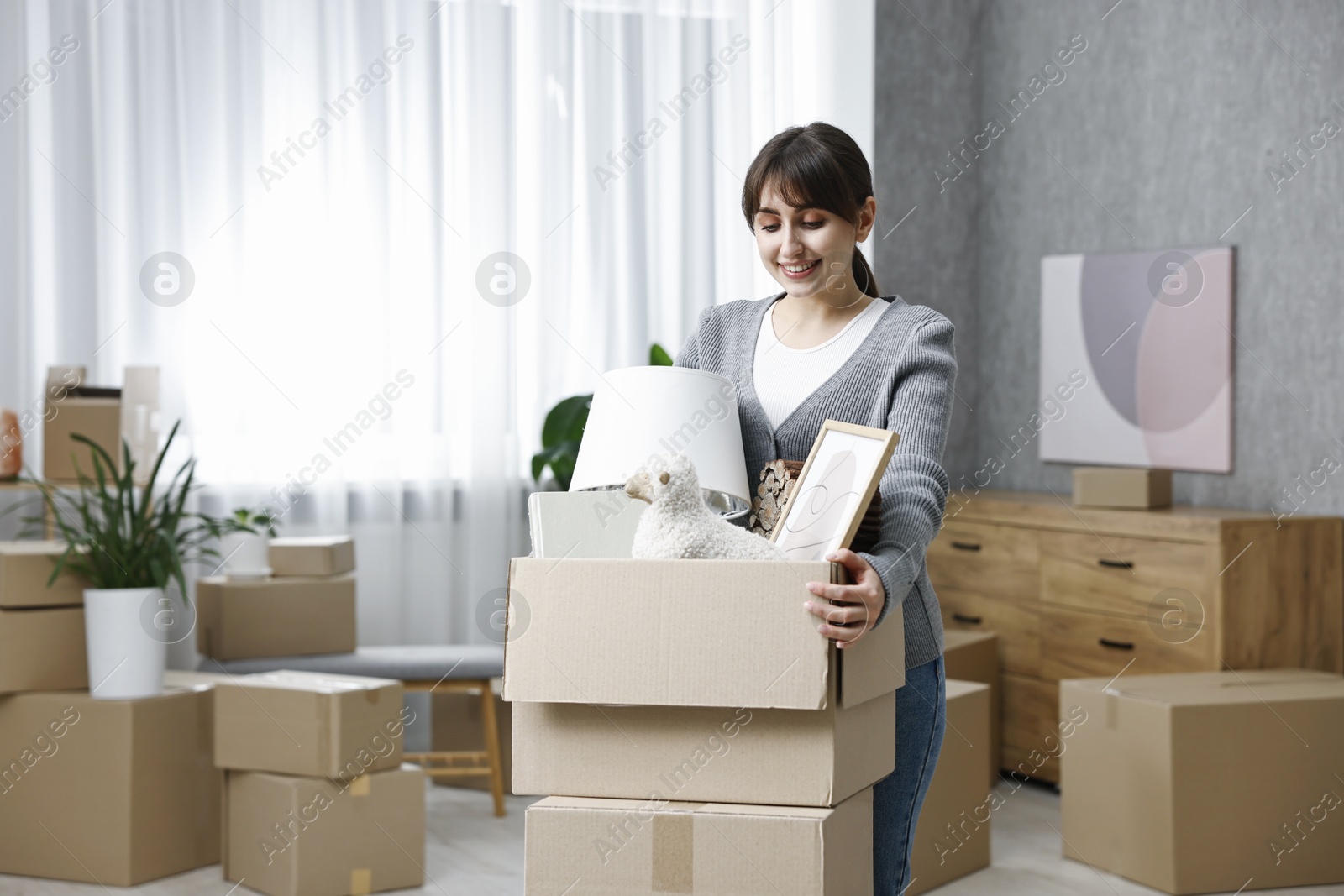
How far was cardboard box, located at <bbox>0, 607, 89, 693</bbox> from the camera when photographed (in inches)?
103

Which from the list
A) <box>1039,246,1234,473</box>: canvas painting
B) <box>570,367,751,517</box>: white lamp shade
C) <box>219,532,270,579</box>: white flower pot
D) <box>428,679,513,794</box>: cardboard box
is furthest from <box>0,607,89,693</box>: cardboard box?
<box>1039,246,1234,473</box>: canvas painting

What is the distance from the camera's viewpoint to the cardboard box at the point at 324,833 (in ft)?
8.27

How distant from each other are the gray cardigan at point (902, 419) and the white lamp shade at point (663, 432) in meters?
0.07

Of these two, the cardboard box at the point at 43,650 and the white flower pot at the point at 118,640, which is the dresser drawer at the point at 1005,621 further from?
the cardboard box at the point at 43,650

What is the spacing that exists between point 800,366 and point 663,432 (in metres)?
0.22

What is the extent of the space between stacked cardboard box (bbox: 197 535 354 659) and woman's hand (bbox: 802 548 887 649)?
245 centimetres

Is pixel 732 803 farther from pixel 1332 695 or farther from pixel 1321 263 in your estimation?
pixel 1321 263

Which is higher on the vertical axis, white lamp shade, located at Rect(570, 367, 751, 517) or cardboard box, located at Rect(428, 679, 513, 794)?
white lamp shade, located at Rect(570, 367, 751, 517)

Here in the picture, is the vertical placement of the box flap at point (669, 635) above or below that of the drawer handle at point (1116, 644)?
above

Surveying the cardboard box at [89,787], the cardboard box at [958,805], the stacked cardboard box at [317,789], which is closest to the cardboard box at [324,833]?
the stacked cardboard box at [317,789]

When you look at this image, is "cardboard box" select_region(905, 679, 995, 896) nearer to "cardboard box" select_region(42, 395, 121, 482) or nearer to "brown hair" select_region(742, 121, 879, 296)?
"brown hair" select_region(742, 121, 879, 296)

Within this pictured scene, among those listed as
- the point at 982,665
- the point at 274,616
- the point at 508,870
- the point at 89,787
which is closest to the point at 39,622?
the point at 89,787

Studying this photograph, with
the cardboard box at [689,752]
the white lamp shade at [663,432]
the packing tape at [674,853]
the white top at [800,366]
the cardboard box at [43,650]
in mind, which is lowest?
the cardboard box at [43,650]

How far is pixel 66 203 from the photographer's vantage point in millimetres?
3365
